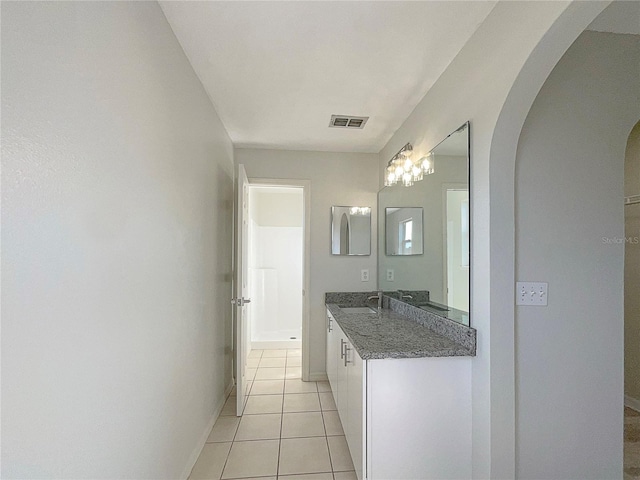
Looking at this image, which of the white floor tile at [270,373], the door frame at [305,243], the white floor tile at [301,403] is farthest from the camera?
the white floor tile at [270,373]

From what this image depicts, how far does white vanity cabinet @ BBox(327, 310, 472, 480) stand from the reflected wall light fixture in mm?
1260

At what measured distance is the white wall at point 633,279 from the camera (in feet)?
7.88

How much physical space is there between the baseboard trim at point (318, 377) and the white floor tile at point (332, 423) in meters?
0.66

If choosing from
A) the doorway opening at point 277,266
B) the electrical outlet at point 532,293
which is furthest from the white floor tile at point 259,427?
the doorway opening at point 277,266

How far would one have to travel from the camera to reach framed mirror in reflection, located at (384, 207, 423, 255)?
2.50 m

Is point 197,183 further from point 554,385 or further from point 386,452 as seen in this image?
point 554,385

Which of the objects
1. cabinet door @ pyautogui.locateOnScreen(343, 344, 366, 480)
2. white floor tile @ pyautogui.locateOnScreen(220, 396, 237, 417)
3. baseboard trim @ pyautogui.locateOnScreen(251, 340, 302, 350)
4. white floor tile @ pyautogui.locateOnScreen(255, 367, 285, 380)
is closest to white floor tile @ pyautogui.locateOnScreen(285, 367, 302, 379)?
white floor tile @ pyautogui.locateOnScreen(255, 367, 285, 380)

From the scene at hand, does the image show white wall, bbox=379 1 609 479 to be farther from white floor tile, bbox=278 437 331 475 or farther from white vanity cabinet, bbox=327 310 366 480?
white floor tile, bbox=278 437 331 475

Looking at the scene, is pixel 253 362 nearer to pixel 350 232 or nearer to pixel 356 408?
pixel 350 232

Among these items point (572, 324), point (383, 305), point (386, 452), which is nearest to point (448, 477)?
point (386, 452)

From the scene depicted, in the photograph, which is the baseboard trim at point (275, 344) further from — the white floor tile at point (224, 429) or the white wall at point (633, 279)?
the white wall at point (633, 279)

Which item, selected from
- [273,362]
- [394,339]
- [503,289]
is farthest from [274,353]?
[503,289]

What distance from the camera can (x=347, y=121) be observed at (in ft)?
8.68

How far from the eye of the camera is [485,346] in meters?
1.48
